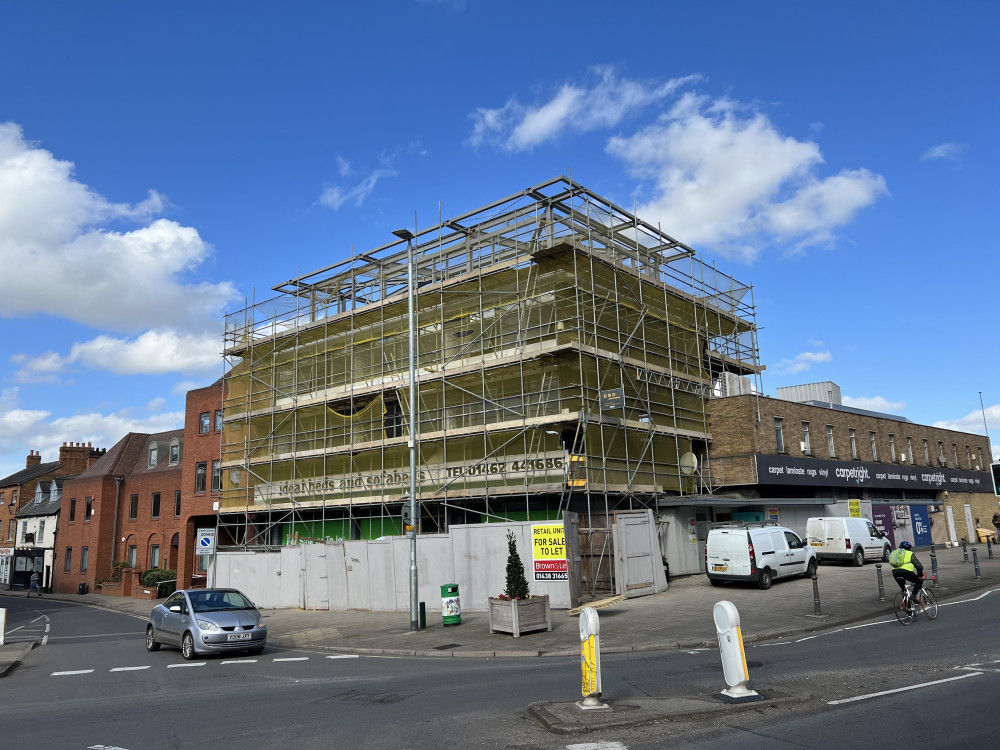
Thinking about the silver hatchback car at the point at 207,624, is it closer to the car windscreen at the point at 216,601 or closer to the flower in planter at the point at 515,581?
the car windscreen at the point at 216,601

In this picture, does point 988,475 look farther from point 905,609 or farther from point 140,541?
point 140,541

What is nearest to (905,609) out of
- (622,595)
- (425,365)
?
(622,595)

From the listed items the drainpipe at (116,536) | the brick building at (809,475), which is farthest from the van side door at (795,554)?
the drainpipe at (116,536)

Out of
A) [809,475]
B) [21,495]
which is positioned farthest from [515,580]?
[21,495]

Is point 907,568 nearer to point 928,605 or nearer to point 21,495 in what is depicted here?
point 928,605

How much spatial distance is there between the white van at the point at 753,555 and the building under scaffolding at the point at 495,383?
3.55 m

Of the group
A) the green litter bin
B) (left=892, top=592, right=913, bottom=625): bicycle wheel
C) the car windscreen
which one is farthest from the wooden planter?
(left=892, top=592, right=913, bottom=625): bicycle wheel

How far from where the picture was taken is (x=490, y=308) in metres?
26.9

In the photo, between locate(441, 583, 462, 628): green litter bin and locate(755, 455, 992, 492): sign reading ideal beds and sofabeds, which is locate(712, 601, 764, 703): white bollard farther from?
locate(755, 455, 992, 492): sign reading ideal beds and sofabeds

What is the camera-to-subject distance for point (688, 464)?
97.2 ft

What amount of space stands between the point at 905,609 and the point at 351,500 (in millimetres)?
20240

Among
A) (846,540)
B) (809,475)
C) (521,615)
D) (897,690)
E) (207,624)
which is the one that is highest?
(809,475)

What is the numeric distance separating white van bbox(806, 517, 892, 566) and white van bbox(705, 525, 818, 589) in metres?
4.09

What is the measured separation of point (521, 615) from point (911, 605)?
786 centimetres
